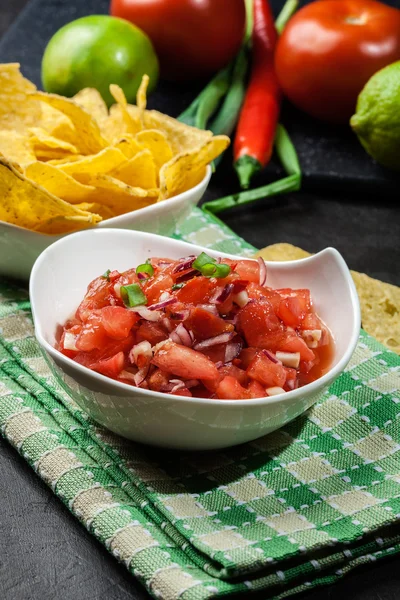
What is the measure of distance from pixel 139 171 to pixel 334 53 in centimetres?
124

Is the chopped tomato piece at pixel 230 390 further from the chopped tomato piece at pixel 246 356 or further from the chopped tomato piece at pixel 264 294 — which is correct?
the chopped tomato piece at pixel 264 294

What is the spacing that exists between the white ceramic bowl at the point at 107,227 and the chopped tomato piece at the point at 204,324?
58 centimetres

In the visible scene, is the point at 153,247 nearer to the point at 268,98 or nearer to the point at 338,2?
the point at 268,98

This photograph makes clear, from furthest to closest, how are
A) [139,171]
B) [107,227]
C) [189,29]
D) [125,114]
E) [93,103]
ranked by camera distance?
1. [189,29]
2. [93,103]
3. [125,114]
4. [139,171]
5. [107,227]

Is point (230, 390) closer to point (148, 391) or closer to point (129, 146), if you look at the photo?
point (148, 391)

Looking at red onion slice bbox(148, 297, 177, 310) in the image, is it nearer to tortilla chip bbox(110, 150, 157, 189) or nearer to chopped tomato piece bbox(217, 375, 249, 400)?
chopped tomato piece bbox(217, 375, 249, 400)

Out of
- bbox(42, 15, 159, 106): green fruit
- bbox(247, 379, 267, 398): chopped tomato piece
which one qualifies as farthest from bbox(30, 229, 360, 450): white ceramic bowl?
bbox(42, 15, 159, 106): green fruit

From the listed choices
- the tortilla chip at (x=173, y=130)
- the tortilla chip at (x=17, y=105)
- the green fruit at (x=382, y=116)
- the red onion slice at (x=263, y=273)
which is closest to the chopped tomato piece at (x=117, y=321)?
the red onion slice at (x=263, y=273)

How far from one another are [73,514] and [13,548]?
0.39ft

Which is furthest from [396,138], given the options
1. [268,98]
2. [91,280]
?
[91,280]

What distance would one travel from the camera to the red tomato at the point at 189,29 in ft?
10.7

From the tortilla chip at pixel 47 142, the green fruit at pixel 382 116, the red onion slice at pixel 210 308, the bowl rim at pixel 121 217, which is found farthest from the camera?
the green fruit at pixel 382 116

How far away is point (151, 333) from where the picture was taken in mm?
1568

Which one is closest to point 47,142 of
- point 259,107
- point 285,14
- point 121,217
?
point 121,217
